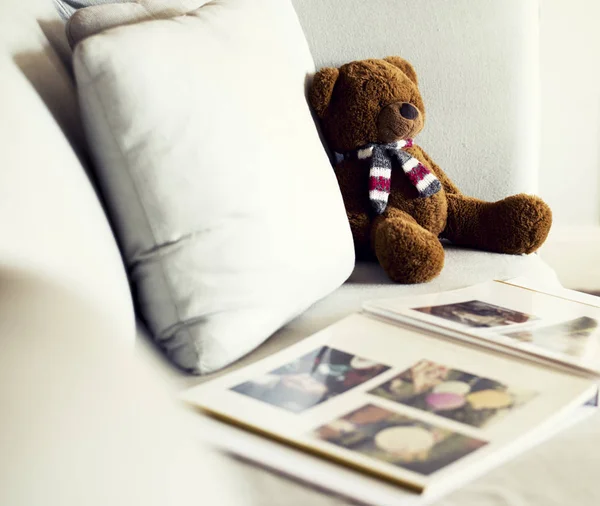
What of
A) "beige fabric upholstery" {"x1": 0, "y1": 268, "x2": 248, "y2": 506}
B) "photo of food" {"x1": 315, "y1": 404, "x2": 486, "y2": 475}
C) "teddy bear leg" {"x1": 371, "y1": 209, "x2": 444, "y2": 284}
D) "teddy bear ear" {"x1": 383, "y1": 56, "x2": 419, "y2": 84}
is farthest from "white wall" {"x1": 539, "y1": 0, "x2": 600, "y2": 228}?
"beige fabric upholstery" {"x1": 0, "y1": 268, "x2": 248, "y2": 506}

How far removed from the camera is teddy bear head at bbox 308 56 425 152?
3.90ft

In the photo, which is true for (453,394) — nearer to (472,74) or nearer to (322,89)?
(322,89)

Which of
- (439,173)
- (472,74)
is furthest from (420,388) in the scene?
(472,74)

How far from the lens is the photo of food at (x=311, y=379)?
0.64 metres

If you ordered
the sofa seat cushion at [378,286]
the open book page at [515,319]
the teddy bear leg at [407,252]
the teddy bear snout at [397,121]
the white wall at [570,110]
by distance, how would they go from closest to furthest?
the open book page at [515,319] < the sofa seat cushion at [378,286] < the teddy bear leg at [407,252] < the teddy bear snout at [397,121] < the white wall at [570,110]

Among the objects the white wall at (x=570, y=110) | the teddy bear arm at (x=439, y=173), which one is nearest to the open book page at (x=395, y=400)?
the teddy bear arm at (x=439, y=173)

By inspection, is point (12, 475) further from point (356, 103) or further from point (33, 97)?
point (356, 103)

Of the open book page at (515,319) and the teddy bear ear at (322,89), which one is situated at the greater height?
the teddy bear ear at (322,89)

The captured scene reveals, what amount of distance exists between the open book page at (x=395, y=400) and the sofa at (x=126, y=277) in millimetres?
30

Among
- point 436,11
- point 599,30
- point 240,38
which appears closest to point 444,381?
point 240,38

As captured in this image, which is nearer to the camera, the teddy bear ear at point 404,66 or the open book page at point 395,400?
the open book page at point 395,400

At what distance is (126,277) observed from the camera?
759 mm

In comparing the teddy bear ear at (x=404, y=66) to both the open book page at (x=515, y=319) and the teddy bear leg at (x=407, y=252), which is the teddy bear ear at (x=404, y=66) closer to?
the teddy bear leg at (x=407, y=252)

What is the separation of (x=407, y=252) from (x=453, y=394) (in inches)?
16.3
